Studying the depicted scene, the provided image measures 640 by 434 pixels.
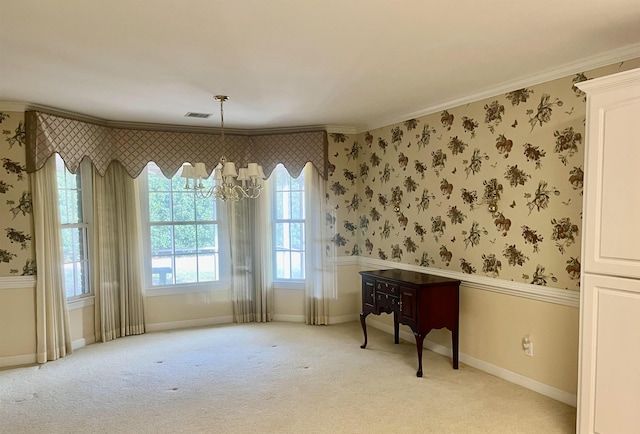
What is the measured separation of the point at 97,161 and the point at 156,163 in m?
0.63

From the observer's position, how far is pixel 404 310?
389 cm

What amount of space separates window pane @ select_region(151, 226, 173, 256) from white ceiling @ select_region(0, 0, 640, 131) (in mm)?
1690

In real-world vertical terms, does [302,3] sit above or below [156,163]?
above

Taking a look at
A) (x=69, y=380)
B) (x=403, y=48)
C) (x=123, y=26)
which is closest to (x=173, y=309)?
(x=69, y=380)

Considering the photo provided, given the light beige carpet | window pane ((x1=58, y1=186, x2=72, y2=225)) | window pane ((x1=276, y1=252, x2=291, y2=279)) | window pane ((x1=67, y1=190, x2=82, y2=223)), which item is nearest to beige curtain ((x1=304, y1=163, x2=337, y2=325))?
window pane ((x1=276, y1=252, x2=291, y2=279))

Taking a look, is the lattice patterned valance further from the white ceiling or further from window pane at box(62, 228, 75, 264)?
window pane at box(62, 228, 75, 264)

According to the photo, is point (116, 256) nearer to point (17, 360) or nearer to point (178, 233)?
point (178, 233)

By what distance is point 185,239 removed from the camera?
213 inches

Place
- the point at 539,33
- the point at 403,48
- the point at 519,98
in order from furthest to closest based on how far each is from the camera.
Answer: the point at 519,98
the point at 403,48
the point at 539,33

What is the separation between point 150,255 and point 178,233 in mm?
423

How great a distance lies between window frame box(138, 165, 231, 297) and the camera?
516cm

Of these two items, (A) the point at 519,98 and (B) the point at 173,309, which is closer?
(A) the point at 519,98

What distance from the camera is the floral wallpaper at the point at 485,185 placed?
3.13m

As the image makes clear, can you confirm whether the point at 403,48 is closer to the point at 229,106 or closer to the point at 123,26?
the point at 123,26
